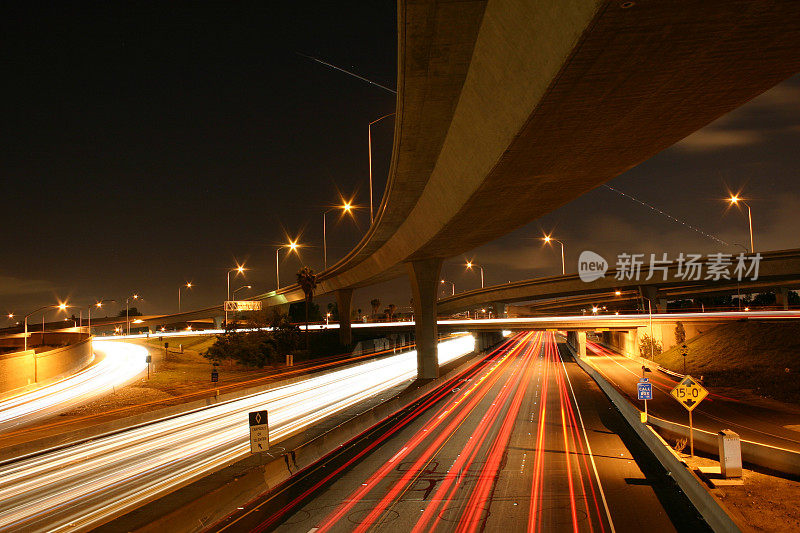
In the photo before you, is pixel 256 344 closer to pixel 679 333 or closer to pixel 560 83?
pixel 679 333

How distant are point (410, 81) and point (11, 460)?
20911 millimetres

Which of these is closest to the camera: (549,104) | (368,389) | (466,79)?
(549,104)

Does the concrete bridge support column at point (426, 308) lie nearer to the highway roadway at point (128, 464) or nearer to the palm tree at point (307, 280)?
the highway roadway at point (128, 464)

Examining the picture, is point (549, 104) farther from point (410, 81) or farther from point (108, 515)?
point (108, 515)

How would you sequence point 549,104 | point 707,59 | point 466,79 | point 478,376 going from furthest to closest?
point 478,376, point 466,79, point 549,104, point 707,59

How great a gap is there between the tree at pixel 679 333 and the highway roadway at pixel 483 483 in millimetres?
42123

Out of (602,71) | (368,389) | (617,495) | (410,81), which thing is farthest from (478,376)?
(602,71)

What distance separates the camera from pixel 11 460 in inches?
832

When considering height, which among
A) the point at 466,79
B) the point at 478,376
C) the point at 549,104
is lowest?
the point at 478,376

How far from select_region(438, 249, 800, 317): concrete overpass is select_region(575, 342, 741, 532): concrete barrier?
57.3m

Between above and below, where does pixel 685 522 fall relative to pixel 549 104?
below

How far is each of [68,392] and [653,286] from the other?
81293mm

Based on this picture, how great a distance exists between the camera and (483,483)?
17.2 meters

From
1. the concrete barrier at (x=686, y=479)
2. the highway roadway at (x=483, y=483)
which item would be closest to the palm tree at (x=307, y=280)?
the highway roadway at (x=483, y=483)
